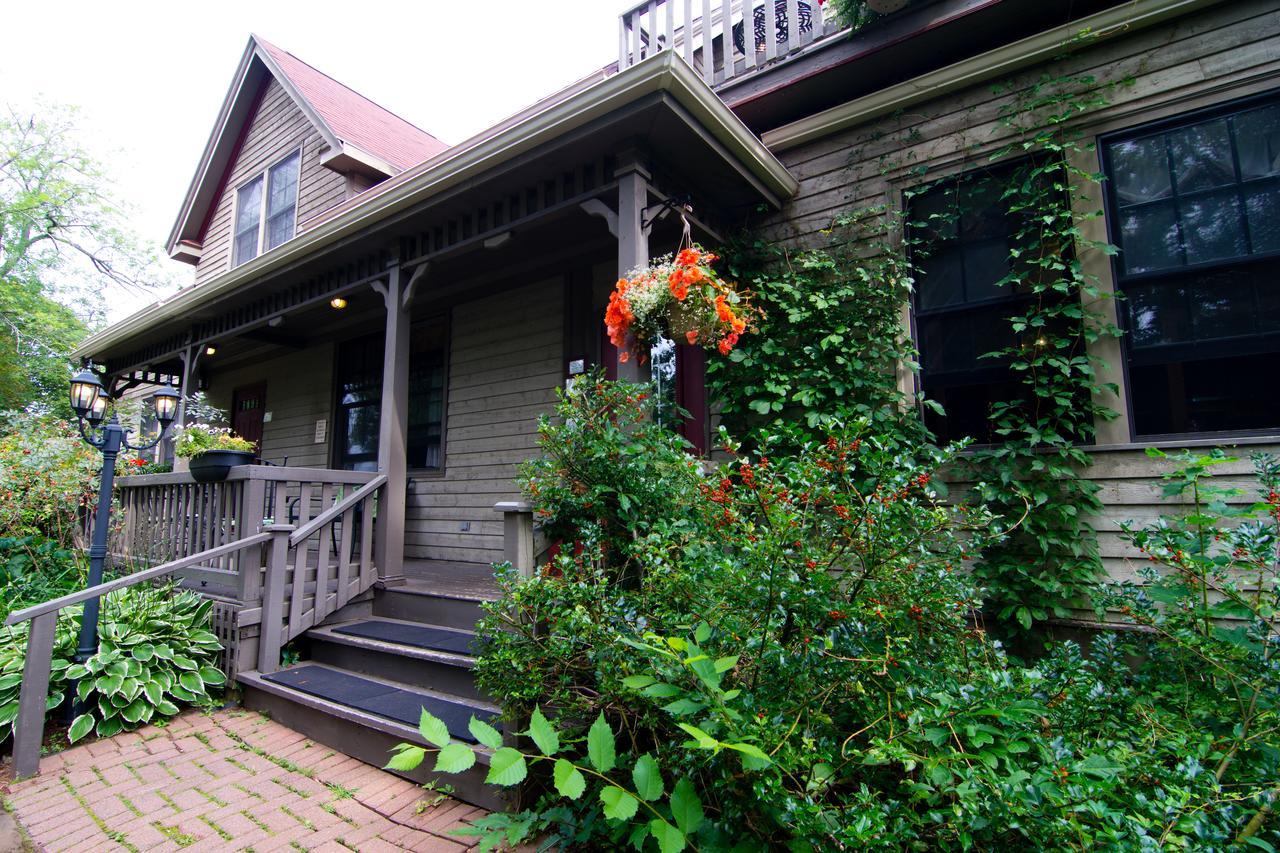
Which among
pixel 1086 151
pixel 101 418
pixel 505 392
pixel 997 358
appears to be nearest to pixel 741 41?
pixel 1086 151

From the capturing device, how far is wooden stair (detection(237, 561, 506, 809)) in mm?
2803

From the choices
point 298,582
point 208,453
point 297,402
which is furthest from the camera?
point 297,402

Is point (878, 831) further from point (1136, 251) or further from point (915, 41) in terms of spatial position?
point (915, 41)

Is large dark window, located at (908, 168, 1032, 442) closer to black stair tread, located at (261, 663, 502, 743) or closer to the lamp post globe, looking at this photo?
black stair tread, located at (261, 663, 502, 743)

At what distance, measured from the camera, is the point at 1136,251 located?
3.20 meters

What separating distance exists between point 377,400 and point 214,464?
9.03ft

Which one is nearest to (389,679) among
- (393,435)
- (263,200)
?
(393,435)

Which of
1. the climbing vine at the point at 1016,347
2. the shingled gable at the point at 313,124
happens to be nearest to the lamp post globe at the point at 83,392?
the shingled gable at the point at 313,124

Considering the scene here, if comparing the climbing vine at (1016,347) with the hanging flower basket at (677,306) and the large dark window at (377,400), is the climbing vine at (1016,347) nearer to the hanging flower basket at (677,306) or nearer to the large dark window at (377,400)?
the hanging flower basket at (677,306)

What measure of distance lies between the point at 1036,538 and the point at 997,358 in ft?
3.36

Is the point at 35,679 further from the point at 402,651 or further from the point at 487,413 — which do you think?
the point at 487,413

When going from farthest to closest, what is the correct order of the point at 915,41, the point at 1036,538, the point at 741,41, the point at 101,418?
1. the point at 101,418
2. the point at 741,41
3. the point at 915,41
4. the point at 1036,538

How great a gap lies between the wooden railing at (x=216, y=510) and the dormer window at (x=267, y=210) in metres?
4.51

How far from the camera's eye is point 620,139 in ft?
11.2
